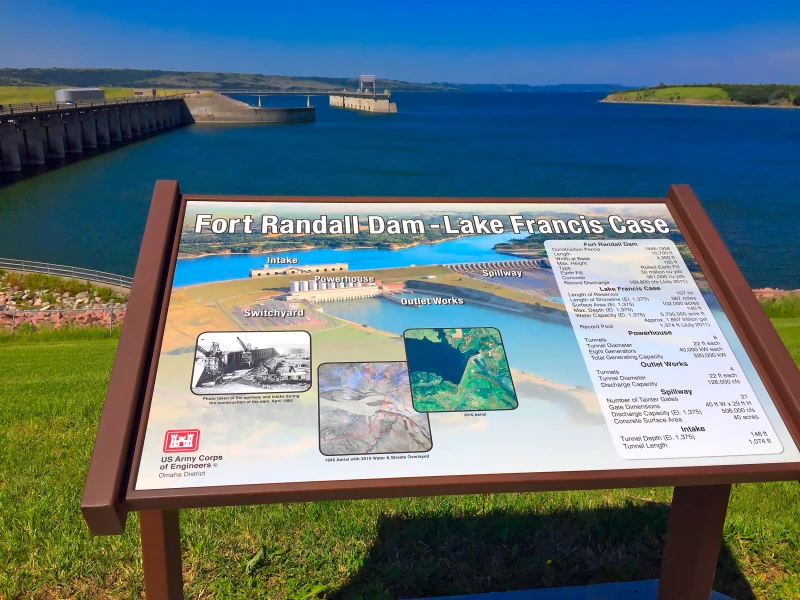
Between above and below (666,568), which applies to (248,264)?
above

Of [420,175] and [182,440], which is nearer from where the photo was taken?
[182,440]

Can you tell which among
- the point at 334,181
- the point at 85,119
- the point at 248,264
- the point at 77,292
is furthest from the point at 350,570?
the point at 85,119

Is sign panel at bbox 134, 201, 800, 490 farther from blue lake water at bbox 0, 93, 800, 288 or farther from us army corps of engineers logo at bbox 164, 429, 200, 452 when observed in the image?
blue lake water at bbox 0, 93, 800, 288

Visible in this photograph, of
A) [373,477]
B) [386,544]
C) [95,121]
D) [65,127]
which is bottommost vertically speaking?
[386,544]

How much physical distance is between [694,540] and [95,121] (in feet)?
211

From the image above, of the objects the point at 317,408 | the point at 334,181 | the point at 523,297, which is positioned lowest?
the point at 317,408

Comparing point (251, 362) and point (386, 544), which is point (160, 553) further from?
point (386, 544)

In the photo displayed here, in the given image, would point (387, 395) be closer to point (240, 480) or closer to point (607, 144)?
point (240, 480)

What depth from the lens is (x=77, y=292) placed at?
1794cm

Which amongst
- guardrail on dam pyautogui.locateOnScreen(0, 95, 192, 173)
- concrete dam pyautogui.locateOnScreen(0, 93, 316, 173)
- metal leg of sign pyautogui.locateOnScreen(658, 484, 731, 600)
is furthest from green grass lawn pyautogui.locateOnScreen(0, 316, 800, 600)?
concrete dam pyautogui.locateOnScreen(0, 93, 316, 173)

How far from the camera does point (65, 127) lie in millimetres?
52375

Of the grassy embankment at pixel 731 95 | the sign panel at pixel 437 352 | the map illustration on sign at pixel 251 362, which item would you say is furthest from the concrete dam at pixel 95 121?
the grassy embankment at pixel 731 95

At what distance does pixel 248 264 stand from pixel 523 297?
3.74 ft

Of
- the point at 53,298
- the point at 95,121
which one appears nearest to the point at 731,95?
the point at 95,121
